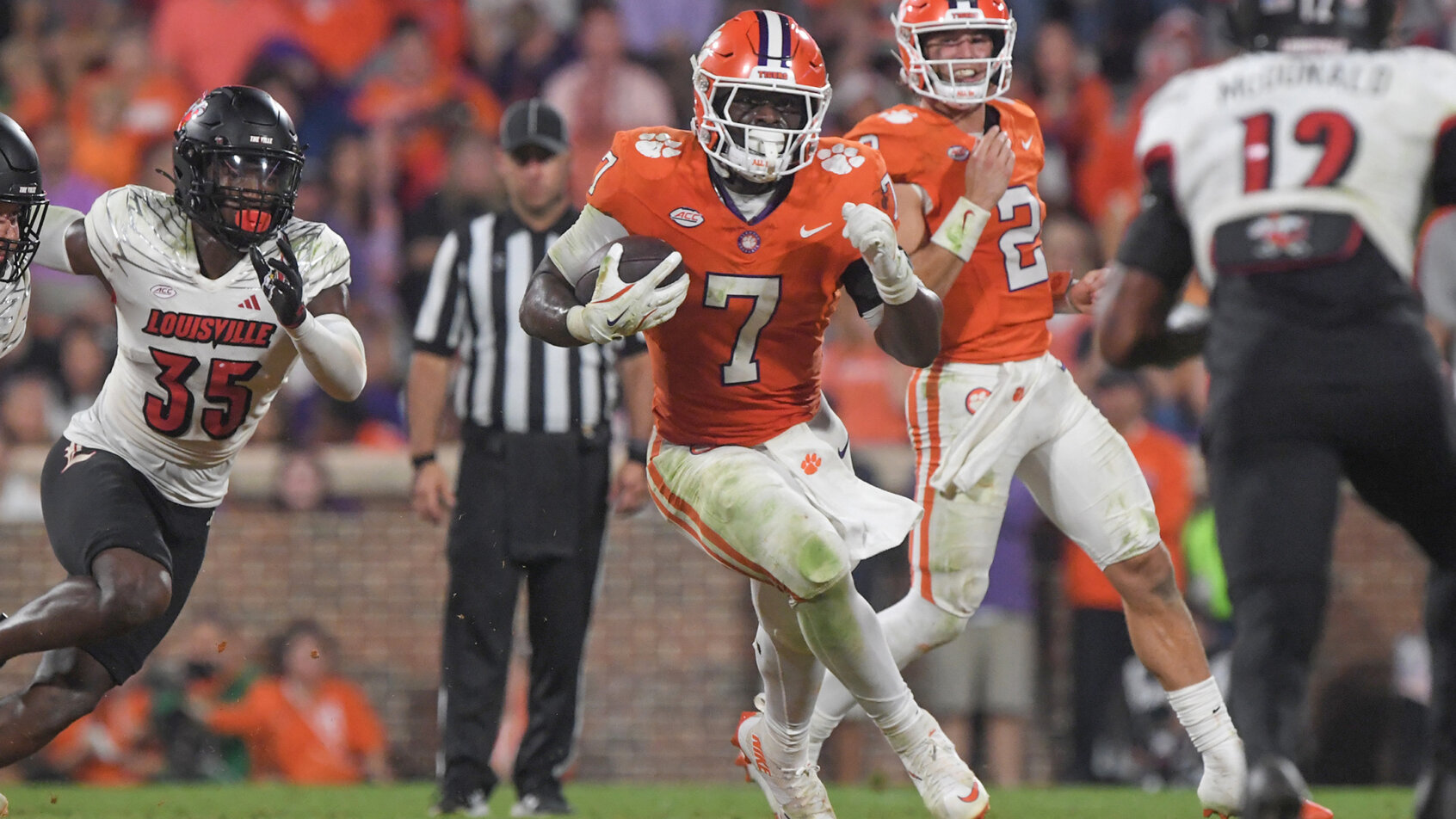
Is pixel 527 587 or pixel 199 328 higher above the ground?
pixel 199 328

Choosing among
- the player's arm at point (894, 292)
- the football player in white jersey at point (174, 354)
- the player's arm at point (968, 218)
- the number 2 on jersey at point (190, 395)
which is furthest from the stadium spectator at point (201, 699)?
the player's arm at point (894, 292)

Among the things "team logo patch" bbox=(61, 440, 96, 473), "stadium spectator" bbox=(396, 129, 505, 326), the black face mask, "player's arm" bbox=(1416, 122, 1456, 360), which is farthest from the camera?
"stadium spectator" bbox=(396, 129, 505, 326)

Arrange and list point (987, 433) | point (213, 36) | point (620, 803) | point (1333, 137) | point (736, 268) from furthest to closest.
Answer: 1. point (213, 36)
2. point (620, 803)
3. point (987, 433)
4. point (736, 268)
5. point (1333, 137)


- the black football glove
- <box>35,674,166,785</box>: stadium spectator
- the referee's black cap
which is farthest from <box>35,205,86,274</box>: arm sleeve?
<box>35,674,166,785</box>: stadium spectator

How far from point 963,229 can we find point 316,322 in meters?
1.83

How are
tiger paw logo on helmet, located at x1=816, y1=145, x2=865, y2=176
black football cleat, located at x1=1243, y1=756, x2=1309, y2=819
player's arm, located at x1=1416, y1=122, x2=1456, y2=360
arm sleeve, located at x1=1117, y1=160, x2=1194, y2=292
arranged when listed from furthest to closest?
player's arm, located at x1=1416, y1=122, x2=1456, y2=360 → tiger paw logo on helmet, located at x1=816, y1=145, x2=865, y2=176 → arm sleeve, located at x1=1117, y1=160, x2=1194, y2=292 → black football cleat, located at x1=1243, y1=756, x2=1309, y2=819

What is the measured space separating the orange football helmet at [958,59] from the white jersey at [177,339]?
5.93 feet

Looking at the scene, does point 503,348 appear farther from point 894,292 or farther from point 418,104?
point 418,104

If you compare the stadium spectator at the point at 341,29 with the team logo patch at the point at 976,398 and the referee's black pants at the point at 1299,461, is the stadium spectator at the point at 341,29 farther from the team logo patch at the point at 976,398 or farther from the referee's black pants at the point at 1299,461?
the referee's black pants at the point at 1299,461

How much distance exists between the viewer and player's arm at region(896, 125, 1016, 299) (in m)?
5.15

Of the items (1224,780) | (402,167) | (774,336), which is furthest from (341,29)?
(1224,780)

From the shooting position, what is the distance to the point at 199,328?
5.07m

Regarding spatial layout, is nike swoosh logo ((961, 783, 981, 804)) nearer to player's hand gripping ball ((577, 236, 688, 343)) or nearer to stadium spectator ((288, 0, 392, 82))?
player's hand gripping ball ((577, 236, 688, 343))

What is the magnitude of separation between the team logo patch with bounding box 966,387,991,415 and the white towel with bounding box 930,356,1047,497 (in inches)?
0.5
